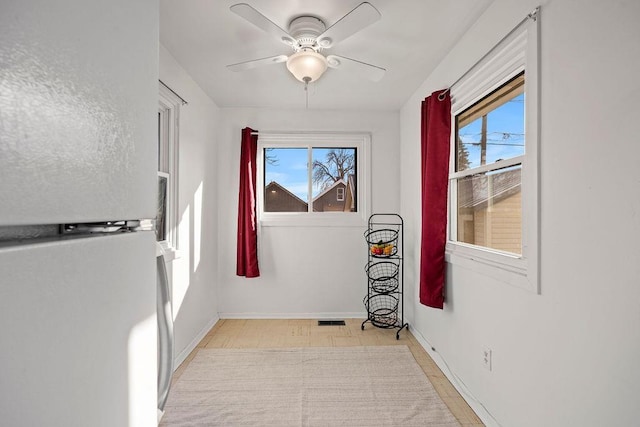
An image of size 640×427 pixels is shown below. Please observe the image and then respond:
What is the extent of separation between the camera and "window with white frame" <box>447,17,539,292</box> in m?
1.52

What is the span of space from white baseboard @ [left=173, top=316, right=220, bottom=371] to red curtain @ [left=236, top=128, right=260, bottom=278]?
566 millimetres

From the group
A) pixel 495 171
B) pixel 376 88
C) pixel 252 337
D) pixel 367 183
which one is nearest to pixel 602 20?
pixel 495 171

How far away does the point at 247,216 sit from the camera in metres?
3.54

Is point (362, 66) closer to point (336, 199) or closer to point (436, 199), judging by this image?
point (436, 199)

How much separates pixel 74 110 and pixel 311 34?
1971 millimetres

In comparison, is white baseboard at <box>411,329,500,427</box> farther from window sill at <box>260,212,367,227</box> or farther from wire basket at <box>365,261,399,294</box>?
window sill at <box>260,212,367,227</box>

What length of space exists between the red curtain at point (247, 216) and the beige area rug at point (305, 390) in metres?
0.97

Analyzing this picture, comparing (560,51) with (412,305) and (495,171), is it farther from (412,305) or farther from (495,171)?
(412,305)

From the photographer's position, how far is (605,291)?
1124 mm

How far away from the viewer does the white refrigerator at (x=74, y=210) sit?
27 centimetres

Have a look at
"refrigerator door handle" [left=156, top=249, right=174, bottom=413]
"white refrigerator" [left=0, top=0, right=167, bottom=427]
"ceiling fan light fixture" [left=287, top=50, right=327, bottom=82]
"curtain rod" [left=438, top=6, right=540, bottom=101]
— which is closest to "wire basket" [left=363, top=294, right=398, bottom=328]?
"curtain rod" [left=438, top=6, right=540, bottom=101]

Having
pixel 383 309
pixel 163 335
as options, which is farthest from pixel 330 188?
pixel 163 335

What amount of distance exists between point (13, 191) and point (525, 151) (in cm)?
185

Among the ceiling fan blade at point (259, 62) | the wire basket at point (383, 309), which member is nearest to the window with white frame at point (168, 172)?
the ceiling fan blade at point (259, 62)
